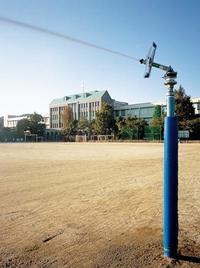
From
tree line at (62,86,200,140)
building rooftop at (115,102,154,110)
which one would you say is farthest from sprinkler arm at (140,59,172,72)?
building rooftop at (115,102,154,110)

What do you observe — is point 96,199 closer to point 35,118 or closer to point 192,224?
point 192,224

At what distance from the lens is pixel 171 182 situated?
423 cm

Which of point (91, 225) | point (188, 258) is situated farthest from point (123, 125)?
point (188, 258)

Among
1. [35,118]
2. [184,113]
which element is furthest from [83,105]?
[184,113]

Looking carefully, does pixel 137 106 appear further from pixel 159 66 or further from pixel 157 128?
pixel 159 66

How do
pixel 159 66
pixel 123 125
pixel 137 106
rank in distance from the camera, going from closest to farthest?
pixel 159 66
pixel 123 125
pixel 137 106

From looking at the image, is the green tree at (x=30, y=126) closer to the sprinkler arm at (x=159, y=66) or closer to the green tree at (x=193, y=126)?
the green tree at (x=193, y=126)

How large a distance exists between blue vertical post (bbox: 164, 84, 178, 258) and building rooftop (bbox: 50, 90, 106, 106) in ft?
355

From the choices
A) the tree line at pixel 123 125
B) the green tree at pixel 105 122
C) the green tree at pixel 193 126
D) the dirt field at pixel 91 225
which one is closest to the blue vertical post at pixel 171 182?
the dirt field at pixel 91 225

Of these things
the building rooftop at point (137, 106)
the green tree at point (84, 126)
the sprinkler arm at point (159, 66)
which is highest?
the building rooftop at point (137, 106)

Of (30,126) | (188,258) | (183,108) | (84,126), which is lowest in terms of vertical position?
(188,258)

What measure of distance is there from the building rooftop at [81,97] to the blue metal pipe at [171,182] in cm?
10832

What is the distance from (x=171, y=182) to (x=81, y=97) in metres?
118

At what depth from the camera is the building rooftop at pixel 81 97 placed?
114000 mm
